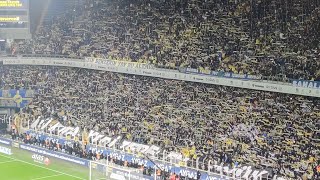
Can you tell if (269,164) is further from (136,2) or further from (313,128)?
(136,2)

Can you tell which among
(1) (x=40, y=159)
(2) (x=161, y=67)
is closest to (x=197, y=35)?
(2) (x=161, y=67)

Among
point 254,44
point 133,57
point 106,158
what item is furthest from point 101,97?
point 254,44

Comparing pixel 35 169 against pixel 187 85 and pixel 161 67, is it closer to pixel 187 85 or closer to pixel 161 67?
pixel 161 67

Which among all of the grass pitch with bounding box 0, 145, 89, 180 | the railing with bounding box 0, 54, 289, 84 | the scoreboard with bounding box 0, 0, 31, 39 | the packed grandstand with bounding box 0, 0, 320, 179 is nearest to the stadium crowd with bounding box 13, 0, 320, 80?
the packed grandstand with bounding box 0, 0, 320, 179

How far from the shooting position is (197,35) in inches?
1339

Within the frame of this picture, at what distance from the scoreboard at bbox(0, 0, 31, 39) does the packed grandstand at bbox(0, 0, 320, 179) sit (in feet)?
14.8

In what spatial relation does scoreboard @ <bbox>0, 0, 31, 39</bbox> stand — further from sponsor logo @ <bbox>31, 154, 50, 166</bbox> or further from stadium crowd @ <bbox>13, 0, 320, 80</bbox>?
sponsor logo @ <bbox>31, 154, 50, 166</bbox>

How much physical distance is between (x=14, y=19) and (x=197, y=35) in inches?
417

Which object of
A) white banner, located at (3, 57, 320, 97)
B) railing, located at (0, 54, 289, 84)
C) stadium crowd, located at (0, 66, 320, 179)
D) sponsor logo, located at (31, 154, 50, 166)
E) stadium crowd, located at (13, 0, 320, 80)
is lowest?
sponsor logo, located at (31, 154, 50, 166)

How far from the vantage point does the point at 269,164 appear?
1041 inches

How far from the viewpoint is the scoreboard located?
114 feet

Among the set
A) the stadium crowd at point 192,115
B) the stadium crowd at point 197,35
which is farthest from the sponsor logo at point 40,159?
the stadium crowd at point 197,35

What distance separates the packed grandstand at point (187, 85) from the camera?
28109 mm

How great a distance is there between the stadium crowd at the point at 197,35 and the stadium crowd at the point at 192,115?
1.38m
